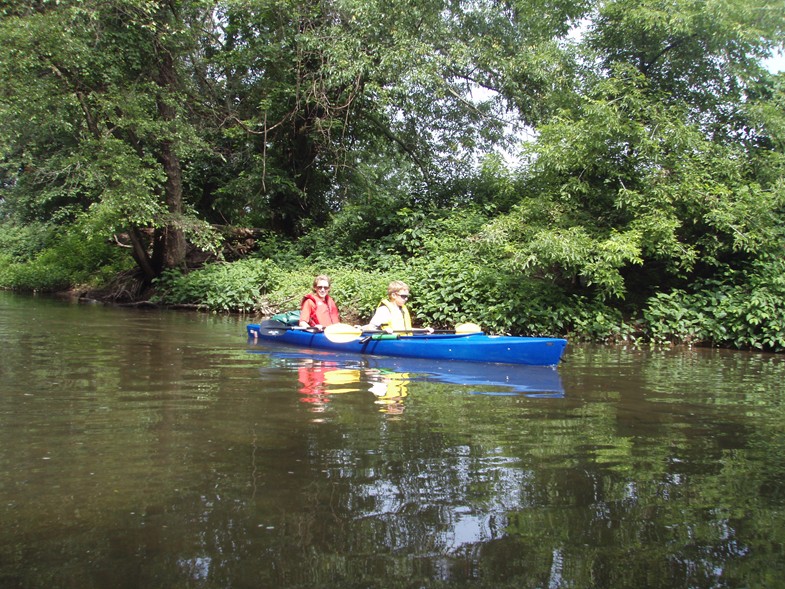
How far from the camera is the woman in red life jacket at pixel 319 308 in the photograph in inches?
372

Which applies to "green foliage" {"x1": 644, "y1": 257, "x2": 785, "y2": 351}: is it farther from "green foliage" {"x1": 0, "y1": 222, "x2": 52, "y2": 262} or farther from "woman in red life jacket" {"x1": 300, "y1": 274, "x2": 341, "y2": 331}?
"green foliage" {"x1": 0, "y1": 222, "x2": 52, "y2": 262}

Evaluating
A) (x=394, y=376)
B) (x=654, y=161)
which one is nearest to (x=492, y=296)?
(x=654, y=161)

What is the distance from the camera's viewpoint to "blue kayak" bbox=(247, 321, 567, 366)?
773 centimetres

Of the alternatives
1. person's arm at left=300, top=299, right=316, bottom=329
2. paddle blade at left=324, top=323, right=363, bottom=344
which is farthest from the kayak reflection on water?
person's arm at left=300, top=299, right=316, bottom=329

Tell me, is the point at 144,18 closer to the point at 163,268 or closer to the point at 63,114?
→ the point at 63,114

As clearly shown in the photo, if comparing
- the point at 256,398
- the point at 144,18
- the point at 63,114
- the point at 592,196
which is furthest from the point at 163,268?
the point at 256,398

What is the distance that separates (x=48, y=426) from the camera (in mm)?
4523

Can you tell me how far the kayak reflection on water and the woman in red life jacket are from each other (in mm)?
694

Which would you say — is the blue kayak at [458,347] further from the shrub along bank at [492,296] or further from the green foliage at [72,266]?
the green foliage at [72,266]

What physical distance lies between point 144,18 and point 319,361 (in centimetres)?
1124

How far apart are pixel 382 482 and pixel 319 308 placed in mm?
6125

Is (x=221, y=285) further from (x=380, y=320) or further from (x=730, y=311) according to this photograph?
(x=730, y=311)

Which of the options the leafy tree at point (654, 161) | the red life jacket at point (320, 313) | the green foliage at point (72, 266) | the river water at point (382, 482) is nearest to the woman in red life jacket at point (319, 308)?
the red life jacket at point (320, 313)

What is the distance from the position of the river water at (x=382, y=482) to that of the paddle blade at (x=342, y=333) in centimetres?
168
